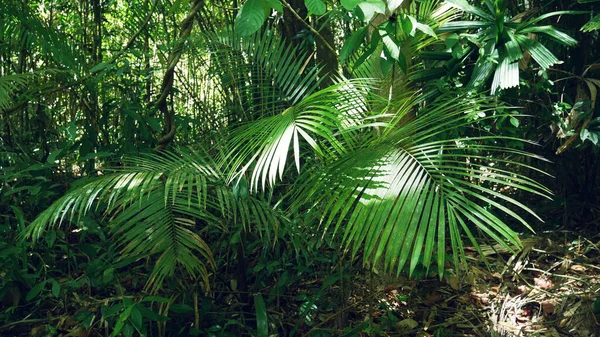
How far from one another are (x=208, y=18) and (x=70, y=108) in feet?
3.21

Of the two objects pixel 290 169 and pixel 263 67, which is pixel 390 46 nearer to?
pixel 263 67

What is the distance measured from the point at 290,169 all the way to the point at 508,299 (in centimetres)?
119

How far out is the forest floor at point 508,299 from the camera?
3.07 metres

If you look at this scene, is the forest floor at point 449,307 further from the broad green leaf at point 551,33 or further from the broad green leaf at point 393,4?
the broad green leaf at point 393,4

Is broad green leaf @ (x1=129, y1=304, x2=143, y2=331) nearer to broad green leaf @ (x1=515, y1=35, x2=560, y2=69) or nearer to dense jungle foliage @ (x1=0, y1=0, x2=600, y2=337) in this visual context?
dense jungle foliage @ (x1=0, y1=0, x2=600, y2=337)

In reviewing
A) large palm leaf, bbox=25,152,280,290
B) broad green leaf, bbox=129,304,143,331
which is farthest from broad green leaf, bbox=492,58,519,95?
broad green leaf, bbox=129,304,143,331

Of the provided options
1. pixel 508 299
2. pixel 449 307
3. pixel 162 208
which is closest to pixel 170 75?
pixel 162 208

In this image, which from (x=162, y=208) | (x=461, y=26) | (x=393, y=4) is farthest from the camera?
(x=461, y=26)

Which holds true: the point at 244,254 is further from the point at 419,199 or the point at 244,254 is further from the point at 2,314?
the point at 419,199

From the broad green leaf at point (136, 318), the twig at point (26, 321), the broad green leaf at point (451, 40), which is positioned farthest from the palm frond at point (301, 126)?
the twig at point (26, 321)

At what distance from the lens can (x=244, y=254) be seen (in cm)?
320

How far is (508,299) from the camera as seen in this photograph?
329 cm

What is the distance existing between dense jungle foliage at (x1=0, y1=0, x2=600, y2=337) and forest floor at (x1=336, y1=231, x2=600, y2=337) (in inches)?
0.6

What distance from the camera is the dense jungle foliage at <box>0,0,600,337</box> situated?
2.14 meters
